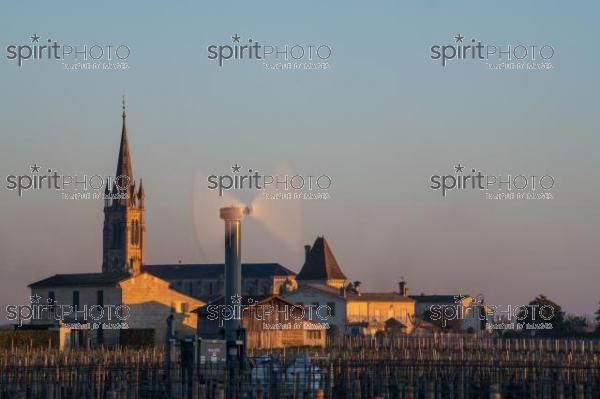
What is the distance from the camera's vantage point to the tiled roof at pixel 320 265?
129375 millimetres

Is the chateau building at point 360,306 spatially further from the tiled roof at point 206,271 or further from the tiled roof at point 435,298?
the tiled roof at point 206,271

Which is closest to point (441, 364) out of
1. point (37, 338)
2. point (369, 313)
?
point (37, 338)

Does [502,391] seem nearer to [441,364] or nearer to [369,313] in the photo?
[441,364]

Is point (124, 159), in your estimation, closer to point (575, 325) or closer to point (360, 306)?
point (360, 306)

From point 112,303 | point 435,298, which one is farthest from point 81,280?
point 435,298

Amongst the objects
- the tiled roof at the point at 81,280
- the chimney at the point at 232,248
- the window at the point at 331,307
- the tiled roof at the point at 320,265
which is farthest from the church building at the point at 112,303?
the tiled roof at the point at 320,265

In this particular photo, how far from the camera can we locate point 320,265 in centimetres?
13012

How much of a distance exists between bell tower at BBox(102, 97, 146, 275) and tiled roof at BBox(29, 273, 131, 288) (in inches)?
2371

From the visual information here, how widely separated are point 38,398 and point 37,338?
27179mm

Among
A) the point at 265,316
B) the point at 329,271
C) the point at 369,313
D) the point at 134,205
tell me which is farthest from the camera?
the point at 134,205

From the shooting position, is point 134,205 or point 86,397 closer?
point 86,397

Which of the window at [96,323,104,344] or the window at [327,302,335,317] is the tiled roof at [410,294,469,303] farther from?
the window at [96,323,104,344]

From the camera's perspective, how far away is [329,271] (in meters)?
129

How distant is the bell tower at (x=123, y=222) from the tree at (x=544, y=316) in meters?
60.3
